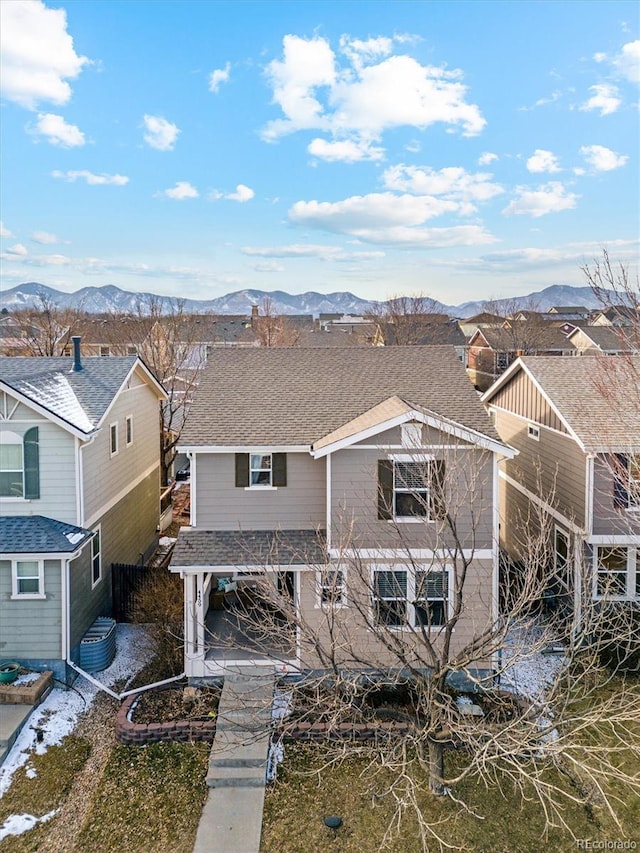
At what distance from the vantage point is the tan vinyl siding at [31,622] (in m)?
11.7

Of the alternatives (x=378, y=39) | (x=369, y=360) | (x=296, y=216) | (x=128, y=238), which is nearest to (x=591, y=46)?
(x=378, y=39)

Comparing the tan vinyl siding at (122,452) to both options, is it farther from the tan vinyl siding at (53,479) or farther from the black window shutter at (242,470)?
the black window shutter at (242,470)

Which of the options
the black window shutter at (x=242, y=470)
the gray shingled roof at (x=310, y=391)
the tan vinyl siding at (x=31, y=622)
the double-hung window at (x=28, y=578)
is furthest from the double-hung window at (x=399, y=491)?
the double-hung window at (x=28, y=578)

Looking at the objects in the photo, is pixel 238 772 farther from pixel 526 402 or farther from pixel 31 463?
pixel 526 402

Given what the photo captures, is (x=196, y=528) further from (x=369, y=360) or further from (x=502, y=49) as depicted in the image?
(x=502, y=49)

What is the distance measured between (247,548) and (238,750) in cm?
369

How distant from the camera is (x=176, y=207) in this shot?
28.1 metres

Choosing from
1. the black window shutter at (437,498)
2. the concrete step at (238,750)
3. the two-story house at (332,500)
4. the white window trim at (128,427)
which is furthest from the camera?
the white window trim at (128,427)

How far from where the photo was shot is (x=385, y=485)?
447 inches

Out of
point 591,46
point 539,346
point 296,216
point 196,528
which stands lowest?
point 196,528

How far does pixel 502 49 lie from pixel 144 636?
61.7ft

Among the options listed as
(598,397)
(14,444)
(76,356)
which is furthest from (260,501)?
(598,397)

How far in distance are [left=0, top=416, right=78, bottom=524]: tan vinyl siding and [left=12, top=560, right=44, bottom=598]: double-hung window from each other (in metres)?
1.15

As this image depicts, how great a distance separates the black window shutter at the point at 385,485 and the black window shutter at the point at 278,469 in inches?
92.1
